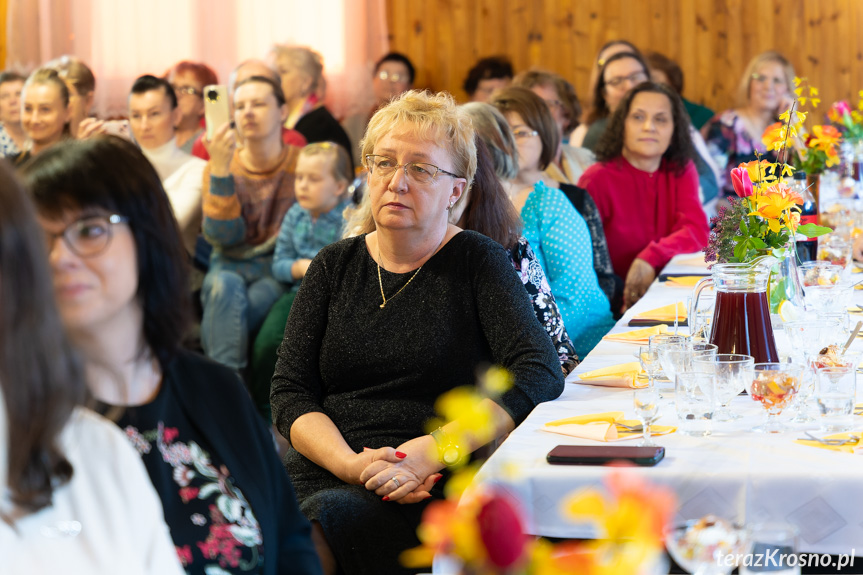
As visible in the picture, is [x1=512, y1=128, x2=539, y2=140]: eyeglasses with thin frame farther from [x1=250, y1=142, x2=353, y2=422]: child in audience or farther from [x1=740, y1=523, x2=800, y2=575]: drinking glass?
[x1=740, y1=523, x2=800, y2=575]: drinking glass

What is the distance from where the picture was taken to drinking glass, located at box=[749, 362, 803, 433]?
64.9 inches

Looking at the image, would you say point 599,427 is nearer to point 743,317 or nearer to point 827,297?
point 743,317

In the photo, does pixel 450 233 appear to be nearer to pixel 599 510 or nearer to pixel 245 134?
pixel 599 510

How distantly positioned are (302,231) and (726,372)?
2.66 metres

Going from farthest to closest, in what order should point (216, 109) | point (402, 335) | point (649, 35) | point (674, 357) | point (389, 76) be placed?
1. point (649, 35)
2. point (389, 76)
3. point (216, 109)
4. point (402, 335)
5. point (674, 357)

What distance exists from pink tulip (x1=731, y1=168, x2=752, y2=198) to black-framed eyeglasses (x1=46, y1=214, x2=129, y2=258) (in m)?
1.49

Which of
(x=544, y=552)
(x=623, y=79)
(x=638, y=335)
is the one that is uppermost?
(x=623, y=79)

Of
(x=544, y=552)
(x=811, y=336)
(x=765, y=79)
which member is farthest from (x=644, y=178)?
(x=544, y=552)

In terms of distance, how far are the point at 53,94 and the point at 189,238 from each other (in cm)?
120

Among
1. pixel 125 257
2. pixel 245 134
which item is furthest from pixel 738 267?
pixel 245 134

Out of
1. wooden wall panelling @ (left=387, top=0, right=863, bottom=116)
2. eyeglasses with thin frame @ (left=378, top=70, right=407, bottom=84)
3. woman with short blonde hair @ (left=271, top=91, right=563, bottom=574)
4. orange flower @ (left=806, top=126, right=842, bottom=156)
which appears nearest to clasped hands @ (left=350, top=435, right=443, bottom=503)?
woman with short blonde hair @ (left=271, top=91, right=563, bottom=574)

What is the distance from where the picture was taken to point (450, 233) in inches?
91.2

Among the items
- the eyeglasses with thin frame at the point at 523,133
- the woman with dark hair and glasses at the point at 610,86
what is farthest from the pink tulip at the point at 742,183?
the woman with dark hair and glasses at the point at 610,86

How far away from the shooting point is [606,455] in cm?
153
